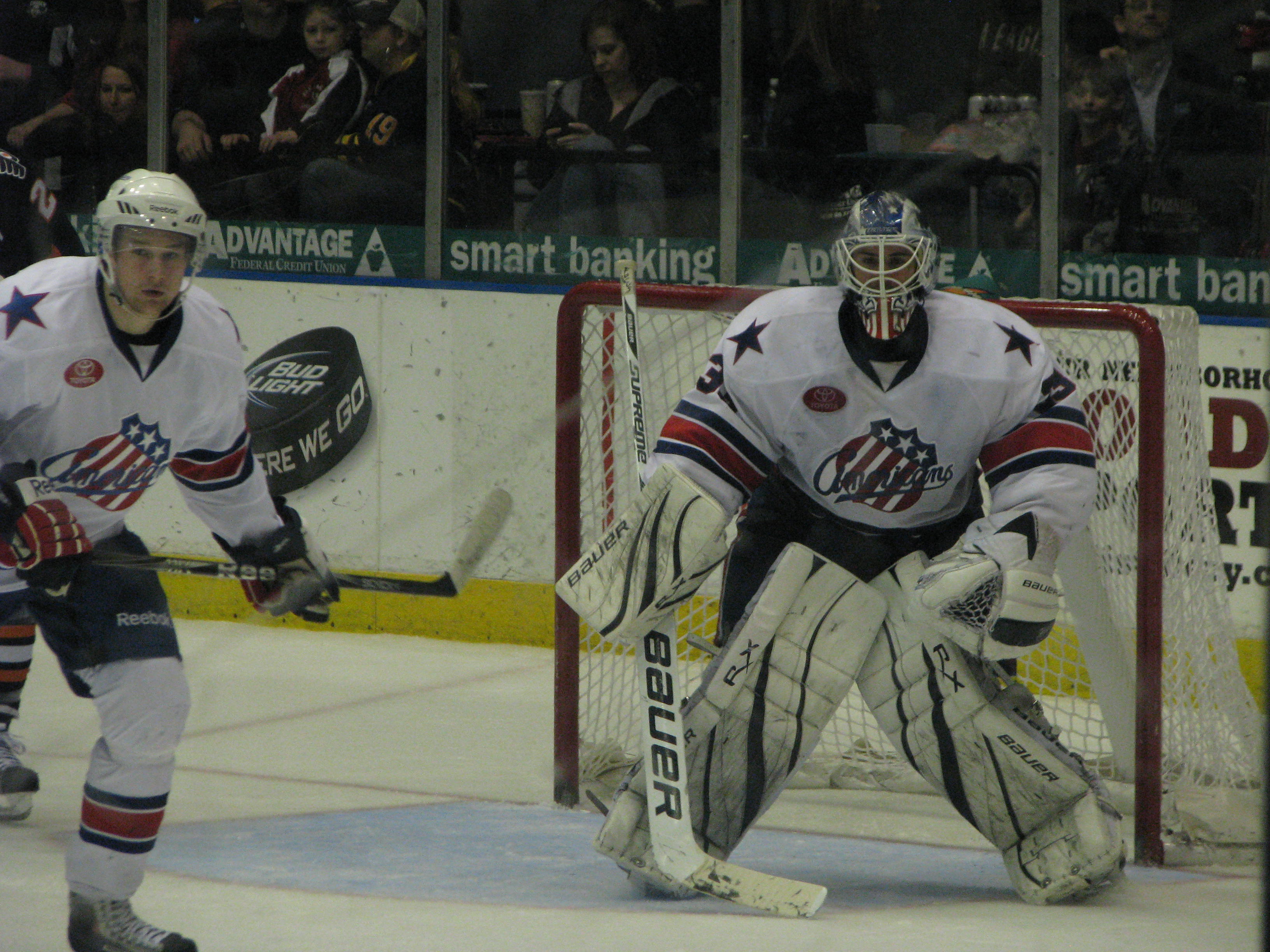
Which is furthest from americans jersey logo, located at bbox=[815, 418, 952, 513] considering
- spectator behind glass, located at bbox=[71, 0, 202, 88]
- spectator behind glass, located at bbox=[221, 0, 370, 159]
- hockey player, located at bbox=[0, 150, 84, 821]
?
spectator behind glass, located at bbox=[71, 0, 202, 88]

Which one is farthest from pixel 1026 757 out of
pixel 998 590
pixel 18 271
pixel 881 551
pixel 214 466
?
pixel 18 271

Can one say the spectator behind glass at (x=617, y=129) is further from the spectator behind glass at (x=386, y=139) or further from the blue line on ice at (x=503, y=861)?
the blue line on ice at (x=503, y=861)

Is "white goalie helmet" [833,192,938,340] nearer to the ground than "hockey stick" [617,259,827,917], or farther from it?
farther from it

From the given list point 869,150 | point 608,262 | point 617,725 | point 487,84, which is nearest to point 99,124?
point 487,84

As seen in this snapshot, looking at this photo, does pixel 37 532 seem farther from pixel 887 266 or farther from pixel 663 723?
pixel 887 266

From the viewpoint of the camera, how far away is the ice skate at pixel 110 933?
2473 mm

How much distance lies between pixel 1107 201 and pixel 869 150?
637 millimetres

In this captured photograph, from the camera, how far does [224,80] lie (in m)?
5.47

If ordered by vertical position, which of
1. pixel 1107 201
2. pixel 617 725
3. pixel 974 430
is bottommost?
pixel 617 725

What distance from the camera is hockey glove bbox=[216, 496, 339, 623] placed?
9.14 ft

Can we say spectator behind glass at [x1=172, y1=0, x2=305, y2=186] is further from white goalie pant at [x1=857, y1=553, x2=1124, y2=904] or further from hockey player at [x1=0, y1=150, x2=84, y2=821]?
white goalie pant at [x1=857, y1=553, x2=1124, y2=904]

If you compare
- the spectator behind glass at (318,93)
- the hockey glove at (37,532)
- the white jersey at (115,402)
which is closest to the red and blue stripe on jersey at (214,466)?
the white jersey at (115,402)

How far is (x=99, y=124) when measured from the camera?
559 cm

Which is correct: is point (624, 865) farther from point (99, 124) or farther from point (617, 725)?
point (99, 124)
